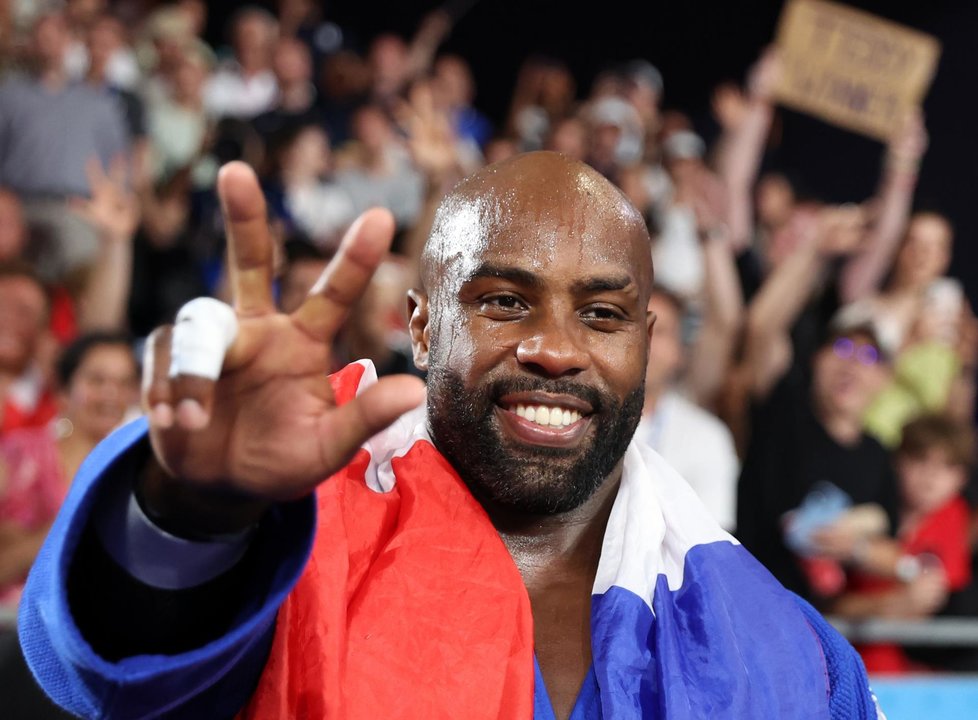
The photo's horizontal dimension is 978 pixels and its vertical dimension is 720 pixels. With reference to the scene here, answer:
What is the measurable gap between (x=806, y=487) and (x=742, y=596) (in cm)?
226

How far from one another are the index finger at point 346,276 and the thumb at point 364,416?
10 cm

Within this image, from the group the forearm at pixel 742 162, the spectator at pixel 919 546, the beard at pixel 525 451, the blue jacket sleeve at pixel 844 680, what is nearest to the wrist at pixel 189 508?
the beard at pixel 525 451

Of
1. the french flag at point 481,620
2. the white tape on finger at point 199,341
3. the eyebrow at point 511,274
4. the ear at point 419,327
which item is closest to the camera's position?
the white tape on finger at point 199,341

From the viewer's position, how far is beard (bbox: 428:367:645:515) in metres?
1.70

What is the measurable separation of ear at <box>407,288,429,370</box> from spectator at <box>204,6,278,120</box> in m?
3.98

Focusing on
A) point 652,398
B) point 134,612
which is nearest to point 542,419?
point 134,612

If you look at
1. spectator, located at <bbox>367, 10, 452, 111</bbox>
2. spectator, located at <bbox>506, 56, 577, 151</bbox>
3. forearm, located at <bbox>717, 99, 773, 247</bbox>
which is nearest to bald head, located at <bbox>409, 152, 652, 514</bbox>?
forearm, located at <bbox>717, 99, 773, 247</bbox>

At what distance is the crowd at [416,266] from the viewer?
12.2ft

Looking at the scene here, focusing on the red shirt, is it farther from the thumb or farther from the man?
the thumb

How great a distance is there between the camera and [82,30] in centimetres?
512

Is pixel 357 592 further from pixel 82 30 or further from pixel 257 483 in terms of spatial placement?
pixel 82 30

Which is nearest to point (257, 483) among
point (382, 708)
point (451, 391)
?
point (382, 708)

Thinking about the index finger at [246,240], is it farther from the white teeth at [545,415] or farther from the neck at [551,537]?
the neck at [551,537]

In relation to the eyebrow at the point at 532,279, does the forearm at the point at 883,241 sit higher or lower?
lower
